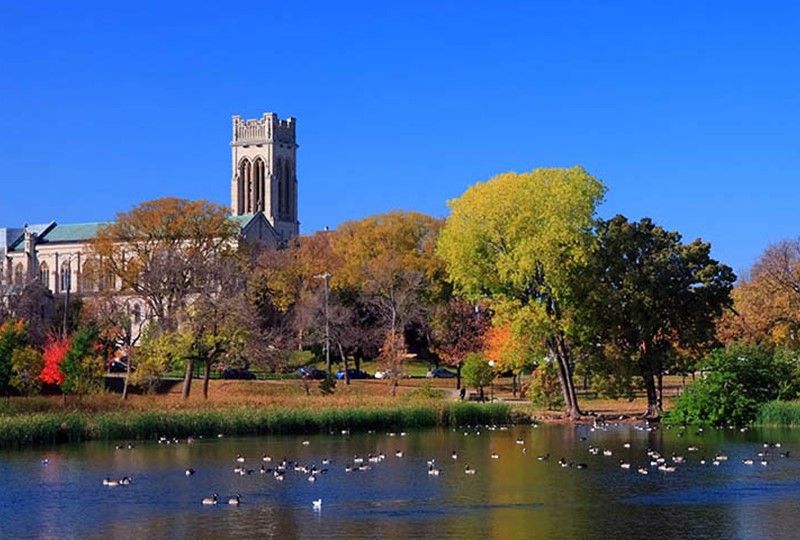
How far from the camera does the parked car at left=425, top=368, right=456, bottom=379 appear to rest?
10034 cm

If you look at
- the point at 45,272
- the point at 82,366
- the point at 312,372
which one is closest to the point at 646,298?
the point at 82,366

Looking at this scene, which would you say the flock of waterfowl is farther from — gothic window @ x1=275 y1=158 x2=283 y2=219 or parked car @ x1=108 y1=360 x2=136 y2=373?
gothic window @ x1=275 y1=158 x2=283 y2=219

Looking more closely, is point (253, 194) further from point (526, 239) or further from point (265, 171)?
point (526, 239)

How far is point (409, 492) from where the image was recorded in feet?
130

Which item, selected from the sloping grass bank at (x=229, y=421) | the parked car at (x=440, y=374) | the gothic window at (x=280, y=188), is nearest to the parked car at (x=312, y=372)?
the parked car at (x=440, y=374)

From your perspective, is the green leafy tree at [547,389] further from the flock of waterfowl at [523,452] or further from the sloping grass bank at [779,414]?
the flock of waterfowl at [523,452]

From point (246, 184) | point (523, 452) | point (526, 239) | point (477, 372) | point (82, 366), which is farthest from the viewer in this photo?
point (246, 184)

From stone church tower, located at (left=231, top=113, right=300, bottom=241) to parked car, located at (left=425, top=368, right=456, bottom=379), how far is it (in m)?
76.5

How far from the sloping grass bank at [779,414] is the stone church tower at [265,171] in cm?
11656

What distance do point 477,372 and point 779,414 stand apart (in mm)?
20600

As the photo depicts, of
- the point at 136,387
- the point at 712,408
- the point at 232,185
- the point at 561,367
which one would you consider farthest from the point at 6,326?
the point at 232,185

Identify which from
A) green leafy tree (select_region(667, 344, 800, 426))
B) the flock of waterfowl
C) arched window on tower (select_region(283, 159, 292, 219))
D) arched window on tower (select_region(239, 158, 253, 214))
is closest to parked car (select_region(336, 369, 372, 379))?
green leafy tree (select_region(667, 344, 800, 426))

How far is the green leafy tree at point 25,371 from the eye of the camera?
7362cm

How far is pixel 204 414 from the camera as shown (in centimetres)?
6000
